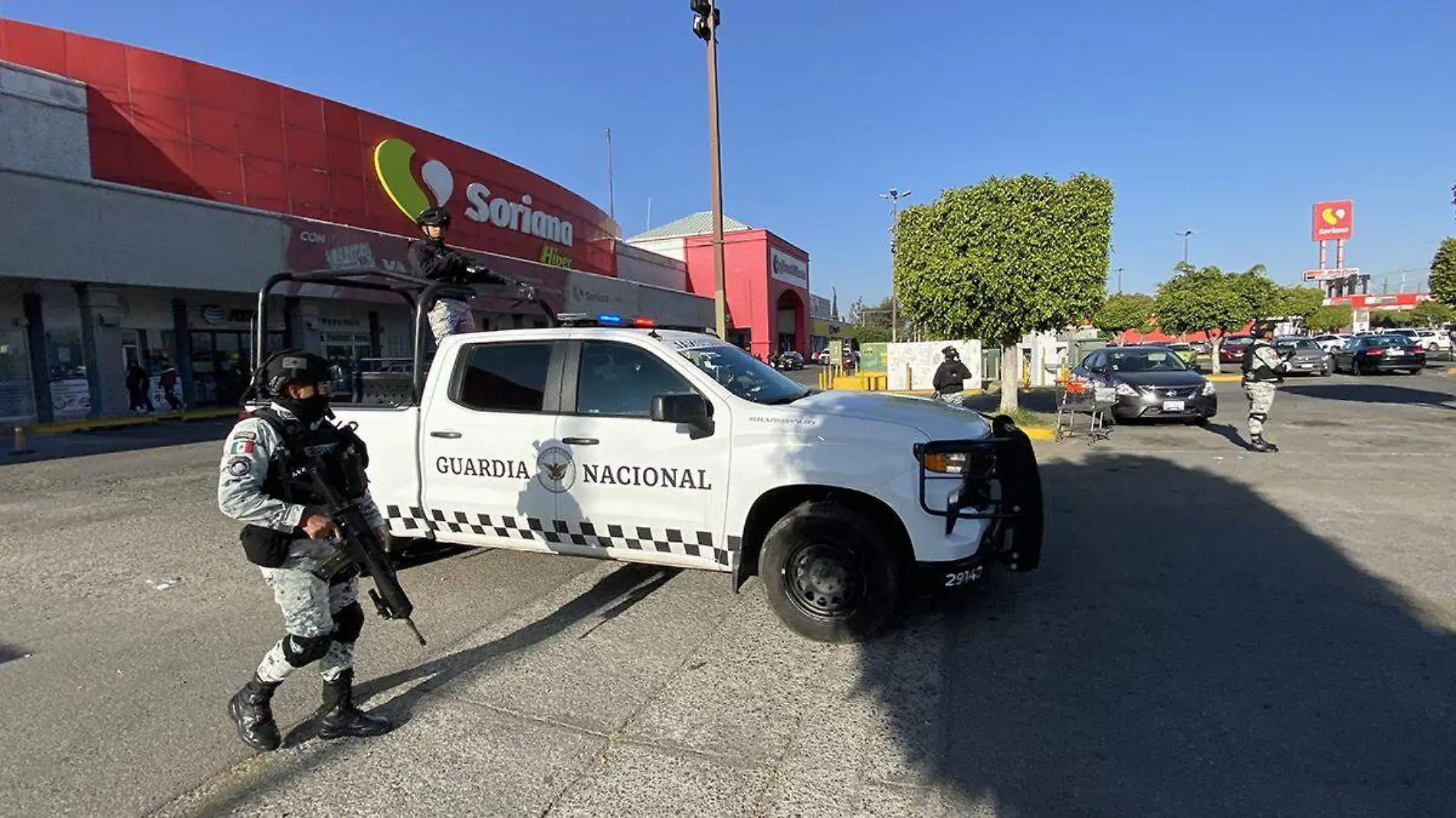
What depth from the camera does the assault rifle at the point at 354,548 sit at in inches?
109

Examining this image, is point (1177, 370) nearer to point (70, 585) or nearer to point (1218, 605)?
point (1218, 605)

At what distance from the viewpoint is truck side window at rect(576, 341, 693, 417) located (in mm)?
4309

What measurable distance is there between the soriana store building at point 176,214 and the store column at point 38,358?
0.16ft

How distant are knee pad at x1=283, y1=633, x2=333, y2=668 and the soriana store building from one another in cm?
1061

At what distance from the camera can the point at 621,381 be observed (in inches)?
175

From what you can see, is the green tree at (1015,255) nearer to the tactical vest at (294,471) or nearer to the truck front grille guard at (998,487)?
the truck front grille guard at (998,487)

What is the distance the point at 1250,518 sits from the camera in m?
6.28

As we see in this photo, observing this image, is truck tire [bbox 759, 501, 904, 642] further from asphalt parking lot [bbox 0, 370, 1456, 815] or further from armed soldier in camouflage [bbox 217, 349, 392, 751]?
armed soldier in camouflage [bbox 217, 349, 392, 751]

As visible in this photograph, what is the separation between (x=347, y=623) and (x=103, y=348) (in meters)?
21.3

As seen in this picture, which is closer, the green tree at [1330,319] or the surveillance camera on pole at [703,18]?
the surveillance camera on pole at [703,18]

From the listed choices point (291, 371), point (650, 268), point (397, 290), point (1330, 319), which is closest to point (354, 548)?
point (291, 371)

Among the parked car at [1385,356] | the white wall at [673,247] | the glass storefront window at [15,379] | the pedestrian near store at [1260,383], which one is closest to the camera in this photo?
the pedestrian near store at [1260,383]

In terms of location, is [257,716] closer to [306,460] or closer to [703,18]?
[306,460]

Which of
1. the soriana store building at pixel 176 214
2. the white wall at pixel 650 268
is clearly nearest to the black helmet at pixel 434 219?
the soriana store building at pixel 176 214
